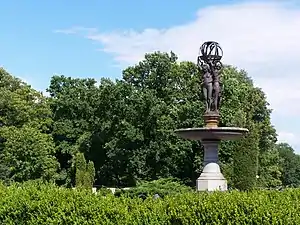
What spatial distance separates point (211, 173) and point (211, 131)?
1.65 m

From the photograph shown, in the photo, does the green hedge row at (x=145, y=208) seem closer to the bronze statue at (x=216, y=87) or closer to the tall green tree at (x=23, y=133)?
the bronze statue at (x=216, y=87)

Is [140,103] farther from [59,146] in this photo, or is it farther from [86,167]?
[59,146]

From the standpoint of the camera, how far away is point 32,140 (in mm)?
44469

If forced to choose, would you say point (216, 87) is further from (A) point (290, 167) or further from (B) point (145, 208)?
(A) point (290, 167)

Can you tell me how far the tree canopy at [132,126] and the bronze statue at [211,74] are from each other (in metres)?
15.9

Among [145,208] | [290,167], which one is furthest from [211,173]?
[290,167]

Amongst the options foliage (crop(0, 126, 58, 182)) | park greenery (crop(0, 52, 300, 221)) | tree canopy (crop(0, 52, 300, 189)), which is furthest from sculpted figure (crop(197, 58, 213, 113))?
foliage (crop(0, 126, 58, 182))

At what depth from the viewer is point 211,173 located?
2075 cm

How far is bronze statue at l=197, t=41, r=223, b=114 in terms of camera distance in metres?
21.7

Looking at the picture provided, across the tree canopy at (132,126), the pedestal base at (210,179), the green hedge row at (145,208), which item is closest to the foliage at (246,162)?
the tree canopy at (132,126)

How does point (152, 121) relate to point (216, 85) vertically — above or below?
above

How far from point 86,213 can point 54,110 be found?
45.4 m

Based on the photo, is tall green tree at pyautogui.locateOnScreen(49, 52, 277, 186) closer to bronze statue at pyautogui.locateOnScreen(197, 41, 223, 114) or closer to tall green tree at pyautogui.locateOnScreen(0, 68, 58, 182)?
tall green tree at pyautogui.locateOnScreen(0, 68, 58, 182)

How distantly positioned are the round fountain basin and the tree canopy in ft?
57.7
